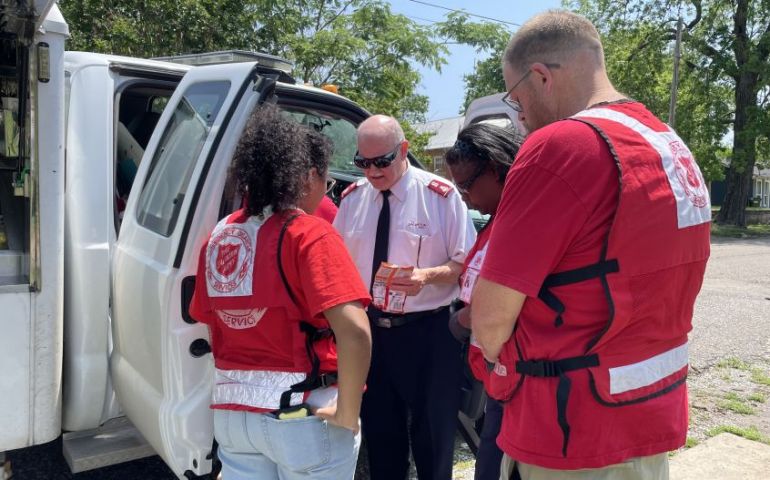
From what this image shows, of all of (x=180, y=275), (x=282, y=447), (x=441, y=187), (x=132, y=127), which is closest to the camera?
(x=282, y=447)

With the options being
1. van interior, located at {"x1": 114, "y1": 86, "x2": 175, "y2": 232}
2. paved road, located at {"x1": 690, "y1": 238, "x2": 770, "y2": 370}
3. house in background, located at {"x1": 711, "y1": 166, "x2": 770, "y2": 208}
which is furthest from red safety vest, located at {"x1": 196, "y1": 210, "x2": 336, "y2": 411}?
house in background, located at {"x1": 711, "y1": 166, "x2": 770, "y2": 208}

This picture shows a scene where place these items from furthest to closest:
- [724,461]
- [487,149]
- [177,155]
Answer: [724,461] < [177,155] < [487,149]

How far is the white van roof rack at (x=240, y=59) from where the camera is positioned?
8.30 feet

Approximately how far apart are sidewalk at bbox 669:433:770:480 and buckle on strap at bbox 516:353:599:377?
2.51 metres

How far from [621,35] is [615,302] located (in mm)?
29261

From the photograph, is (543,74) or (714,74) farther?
(714,74)

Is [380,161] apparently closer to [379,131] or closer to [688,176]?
[379,131]

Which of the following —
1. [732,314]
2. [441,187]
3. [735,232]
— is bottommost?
[735,232]

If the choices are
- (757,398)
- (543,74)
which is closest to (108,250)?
(543,74)

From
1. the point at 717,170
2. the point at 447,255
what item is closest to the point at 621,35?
the point at 717,170

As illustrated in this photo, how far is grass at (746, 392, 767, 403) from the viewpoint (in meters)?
4.89

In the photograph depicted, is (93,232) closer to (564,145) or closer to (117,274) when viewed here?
(117,274)

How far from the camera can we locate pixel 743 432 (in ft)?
13.9

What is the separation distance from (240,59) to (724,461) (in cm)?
342
